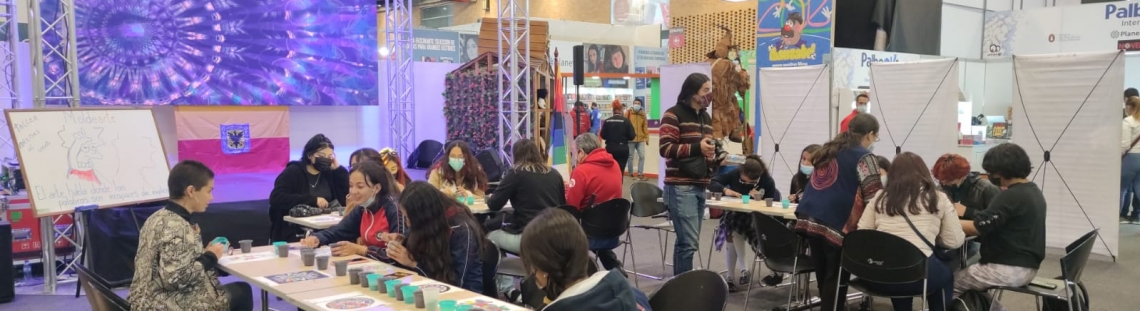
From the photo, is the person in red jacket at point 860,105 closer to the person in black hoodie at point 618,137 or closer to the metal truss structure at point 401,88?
the person in black hoodie at point 618,137

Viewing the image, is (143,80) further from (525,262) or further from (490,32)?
(525,262)

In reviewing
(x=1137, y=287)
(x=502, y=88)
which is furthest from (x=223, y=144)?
(x=1137, y=287)

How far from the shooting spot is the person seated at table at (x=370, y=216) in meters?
3.59

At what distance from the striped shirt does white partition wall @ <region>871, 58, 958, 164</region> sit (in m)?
3.51

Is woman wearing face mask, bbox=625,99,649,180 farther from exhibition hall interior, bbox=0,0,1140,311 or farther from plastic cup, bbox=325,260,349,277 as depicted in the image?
plastic cup, bbox=325,260,349,277

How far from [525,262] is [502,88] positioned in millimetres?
7637

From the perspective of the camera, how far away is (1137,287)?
562 cm

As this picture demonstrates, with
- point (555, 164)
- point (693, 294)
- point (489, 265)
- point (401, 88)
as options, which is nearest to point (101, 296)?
point (489, 265)

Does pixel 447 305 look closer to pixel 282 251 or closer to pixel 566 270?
pixel 566 270

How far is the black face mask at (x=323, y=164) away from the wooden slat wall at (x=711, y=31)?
7585mm

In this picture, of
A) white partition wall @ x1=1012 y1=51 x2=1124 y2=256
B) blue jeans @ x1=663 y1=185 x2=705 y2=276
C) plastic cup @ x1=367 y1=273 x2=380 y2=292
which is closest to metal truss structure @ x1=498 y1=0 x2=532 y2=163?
blue jeans @ x1=663 y1=185 x2=705 y2=276

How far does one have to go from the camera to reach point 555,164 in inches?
448

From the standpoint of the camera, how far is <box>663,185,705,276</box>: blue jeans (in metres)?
4.80

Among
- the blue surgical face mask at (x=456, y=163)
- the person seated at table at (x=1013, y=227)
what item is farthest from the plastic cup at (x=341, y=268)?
the person seated at table at (x=1013, y=227)
